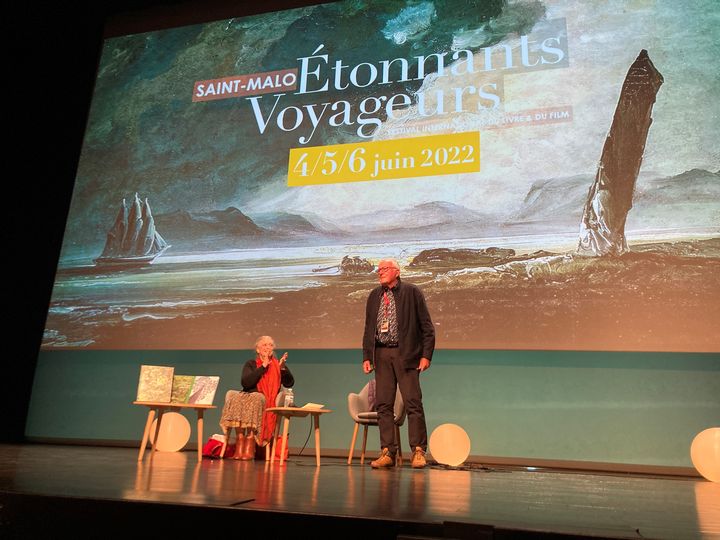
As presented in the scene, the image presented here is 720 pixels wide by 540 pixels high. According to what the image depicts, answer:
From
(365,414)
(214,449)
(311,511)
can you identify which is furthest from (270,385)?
(311,511)

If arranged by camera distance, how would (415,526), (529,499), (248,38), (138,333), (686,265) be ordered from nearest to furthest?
(415,526) → (529,499) → (686,265) → (138,333) → (248,38)

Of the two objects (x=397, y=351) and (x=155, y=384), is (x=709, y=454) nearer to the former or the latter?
(x=397, y=351)

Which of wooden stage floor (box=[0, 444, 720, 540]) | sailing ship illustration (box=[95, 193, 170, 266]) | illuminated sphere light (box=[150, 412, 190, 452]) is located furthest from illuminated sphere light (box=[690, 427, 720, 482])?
sailing ship illustration (box=[95, 193, 170, 266])

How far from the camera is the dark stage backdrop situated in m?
4.46

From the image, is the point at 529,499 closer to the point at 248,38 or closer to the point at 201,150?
the point at 201,150

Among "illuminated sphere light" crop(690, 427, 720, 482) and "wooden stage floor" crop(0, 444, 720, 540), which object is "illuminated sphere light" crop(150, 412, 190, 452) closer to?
"wooden stage floor" crop(0, 444, 720, 540)

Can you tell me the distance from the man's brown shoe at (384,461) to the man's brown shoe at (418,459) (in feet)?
0.43

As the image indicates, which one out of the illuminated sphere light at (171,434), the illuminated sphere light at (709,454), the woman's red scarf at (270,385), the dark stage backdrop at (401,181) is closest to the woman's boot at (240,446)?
the woman's red scarf at (270,385)

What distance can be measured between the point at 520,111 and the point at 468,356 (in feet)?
6.50

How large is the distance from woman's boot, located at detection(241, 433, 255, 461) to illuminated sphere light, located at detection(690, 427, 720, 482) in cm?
286

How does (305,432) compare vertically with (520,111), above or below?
below

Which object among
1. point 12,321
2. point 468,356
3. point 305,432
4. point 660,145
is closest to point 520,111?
point 660,145

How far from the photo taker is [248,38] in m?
5.84

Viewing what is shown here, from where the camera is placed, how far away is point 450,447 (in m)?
4.34
